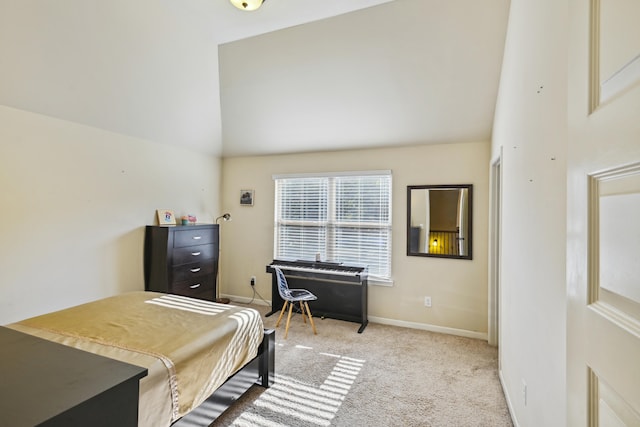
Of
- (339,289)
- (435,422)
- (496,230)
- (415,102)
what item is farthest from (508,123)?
(339,289)

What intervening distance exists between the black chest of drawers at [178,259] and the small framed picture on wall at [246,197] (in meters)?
0.84

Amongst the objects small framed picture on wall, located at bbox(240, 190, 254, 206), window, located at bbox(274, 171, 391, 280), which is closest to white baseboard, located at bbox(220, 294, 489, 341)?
window, located at bbox(274, 171, 391, 280)

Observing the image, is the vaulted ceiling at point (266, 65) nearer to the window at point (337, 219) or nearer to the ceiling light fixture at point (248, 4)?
the ceiling light fixture at point (248, 4)

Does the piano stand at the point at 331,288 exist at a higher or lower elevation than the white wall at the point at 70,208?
lower

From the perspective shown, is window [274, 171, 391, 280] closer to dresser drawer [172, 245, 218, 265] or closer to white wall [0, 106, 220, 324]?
dresser drawer [172, 245, 218, 265]

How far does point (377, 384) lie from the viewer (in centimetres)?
257

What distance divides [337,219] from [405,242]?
0.96 meters

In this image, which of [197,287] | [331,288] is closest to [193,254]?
[197,287]

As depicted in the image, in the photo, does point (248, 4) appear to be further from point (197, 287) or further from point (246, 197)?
point (197, 287)

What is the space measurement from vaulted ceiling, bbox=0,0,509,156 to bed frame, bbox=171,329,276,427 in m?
2.50

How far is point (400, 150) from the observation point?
3.92 metres

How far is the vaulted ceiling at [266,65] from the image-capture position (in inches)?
94.1

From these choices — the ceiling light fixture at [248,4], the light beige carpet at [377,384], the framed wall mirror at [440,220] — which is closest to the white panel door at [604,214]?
the light beige carpet at [377,384]

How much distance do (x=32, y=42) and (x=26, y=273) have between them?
1.87 meters
